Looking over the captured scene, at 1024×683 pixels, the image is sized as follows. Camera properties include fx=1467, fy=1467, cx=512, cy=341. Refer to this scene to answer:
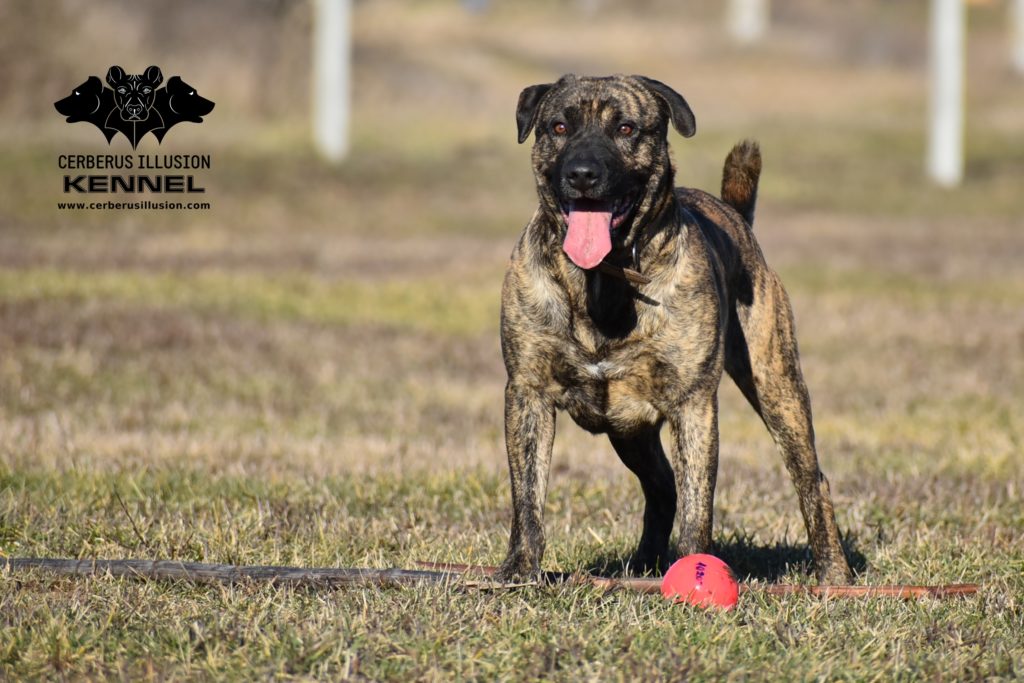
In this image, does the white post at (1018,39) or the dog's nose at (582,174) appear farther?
the white post at (1018,39)

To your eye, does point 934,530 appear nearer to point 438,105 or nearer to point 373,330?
point 373,330

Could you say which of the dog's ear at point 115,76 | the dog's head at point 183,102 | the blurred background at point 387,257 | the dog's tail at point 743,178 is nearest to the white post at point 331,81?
the blurred background at point 387,257

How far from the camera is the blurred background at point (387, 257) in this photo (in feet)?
32.7

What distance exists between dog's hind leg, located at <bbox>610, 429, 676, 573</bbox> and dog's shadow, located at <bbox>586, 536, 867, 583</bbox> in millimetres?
61

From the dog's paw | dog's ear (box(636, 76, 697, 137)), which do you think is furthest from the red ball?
dog's ear (box(636, 76, 697, 137))

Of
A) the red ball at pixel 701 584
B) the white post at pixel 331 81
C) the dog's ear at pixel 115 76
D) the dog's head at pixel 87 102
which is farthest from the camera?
the white post at pixel 331 81

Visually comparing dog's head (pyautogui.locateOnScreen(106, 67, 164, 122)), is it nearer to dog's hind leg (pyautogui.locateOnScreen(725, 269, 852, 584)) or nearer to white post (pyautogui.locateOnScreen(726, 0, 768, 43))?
dog's hind leg (pyautogui.locateOnScreen(725, 269, 852, 584))

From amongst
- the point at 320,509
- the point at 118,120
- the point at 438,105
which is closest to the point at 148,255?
the point at 118,120

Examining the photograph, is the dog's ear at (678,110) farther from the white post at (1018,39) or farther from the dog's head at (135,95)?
the white post at (1018,39)

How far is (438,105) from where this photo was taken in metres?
34.9

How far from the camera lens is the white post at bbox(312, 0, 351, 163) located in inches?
1086

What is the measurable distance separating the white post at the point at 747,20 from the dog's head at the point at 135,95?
37032 millimetres

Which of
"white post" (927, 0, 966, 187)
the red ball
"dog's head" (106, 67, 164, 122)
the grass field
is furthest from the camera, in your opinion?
"white post" (927, 0, 966, 187)

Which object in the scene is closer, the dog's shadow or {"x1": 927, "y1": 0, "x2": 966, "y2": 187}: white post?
the dog's shadow
